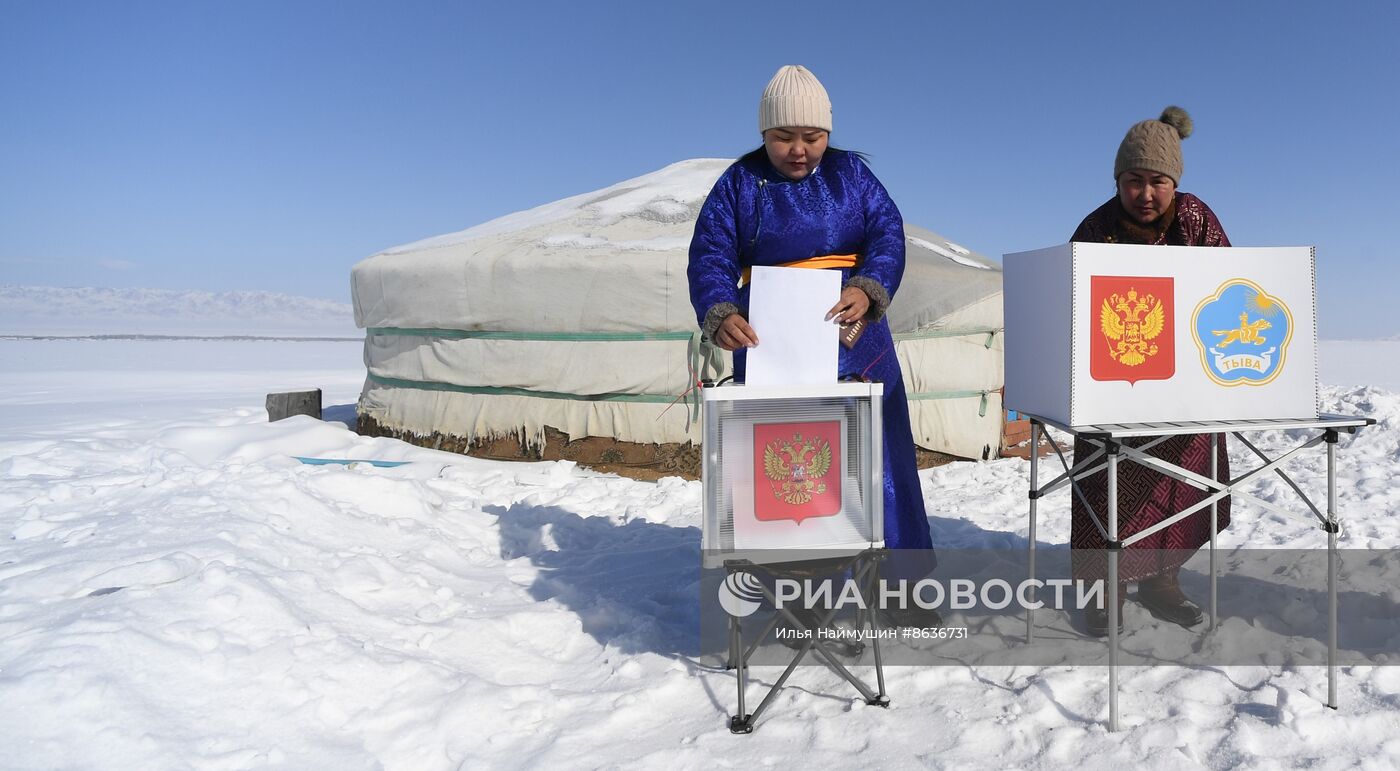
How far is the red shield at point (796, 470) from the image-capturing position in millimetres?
1882

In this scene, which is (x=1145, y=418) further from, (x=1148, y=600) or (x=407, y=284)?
(x=407, y=284)

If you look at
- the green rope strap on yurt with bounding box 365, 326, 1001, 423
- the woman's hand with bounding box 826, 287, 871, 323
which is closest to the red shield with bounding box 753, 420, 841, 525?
the woman's hand with bounding box 826, 287, 871, 323

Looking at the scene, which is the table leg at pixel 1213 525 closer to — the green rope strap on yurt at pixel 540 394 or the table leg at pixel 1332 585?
the table leg at pixel 1332 585

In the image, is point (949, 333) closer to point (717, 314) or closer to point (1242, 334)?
point (1242, 334)

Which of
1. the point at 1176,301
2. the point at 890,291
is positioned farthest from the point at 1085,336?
the point at 890,291

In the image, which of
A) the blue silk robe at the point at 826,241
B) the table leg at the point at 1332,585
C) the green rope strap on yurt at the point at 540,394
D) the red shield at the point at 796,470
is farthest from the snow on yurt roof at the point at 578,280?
the table leg at the point at 1332,585

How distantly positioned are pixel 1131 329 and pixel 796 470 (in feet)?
2.55

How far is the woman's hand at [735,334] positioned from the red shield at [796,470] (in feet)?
0.64

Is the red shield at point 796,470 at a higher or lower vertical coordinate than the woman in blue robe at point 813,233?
lower

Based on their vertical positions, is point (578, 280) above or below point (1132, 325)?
above

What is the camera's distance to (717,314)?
1.97 m

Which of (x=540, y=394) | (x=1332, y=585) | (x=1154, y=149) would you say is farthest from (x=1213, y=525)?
(x=540, y=394)

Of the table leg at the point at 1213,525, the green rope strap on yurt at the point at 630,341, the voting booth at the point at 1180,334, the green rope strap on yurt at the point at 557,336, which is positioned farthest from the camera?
the green rope strap on yurt at the point at 557,336

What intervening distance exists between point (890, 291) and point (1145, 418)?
2.14ft
